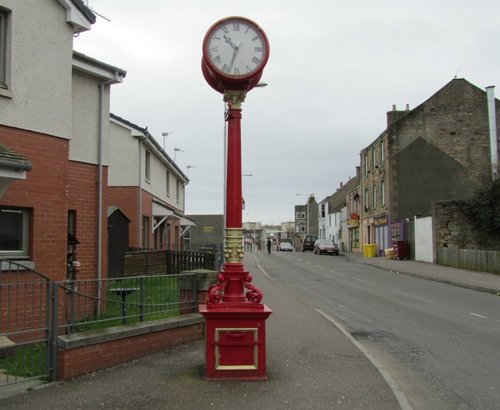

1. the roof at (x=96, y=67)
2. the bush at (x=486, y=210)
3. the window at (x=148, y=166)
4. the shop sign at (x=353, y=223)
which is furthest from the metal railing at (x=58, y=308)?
the shop sign at (x=353, y=223)

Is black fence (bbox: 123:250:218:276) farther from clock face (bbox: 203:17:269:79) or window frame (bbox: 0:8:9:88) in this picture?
clock face (bbox: 203:17:269:79)

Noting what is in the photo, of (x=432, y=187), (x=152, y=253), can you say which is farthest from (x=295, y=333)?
(x=432, y=187)

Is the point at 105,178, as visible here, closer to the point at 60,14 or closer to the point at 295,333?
the point at 60,14

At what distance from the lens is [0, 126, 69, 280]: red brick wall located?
26.0ft

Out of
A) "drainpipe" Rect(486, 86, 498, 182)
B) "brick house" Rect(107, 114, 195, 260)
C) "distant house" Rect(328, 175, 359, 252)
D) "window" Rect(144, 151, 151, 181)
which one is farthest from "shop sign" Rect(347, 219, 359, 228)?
"window" Rect(144, 151, 151, 181)

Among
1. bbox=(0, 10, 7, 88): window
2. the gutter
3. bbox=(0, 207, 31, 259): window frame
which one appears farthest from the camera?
bbox=(0, 207, 31, 259): window frame

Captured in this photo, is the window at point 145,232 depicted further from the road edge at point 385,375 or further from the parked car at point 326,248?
the parked car at point 326,248

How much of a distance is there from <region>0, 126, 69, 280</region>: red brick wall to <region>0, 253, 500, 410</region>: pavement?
102 inches

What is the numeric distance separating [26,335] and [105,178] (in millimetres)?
4891

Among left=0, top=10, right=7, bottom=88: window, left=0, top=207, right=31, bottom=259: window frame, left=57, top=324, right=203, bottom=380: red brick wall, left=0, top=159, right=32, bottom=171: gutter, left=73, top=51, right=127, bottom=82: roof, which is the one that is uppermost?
left=73, top=51, right=127, bottom=82: roof

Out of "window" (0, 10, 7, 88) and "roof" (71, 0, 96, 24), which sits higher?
"roof" (71, 0, 96, 24)

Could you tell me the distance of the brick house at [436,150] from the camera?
36.8m

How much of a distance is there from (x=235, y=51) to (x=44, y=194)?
3939 mm

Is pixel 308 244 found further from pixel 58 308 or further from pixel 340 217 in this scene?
pixel 58 308
